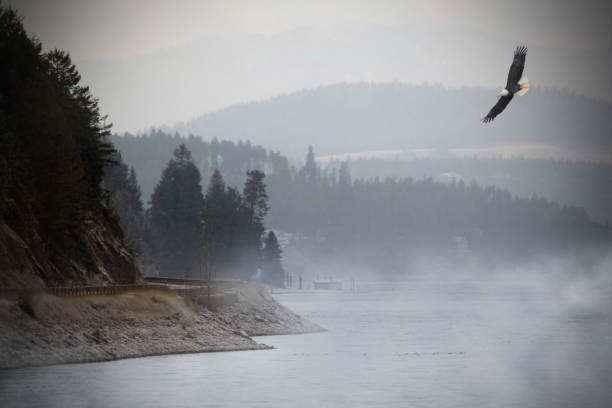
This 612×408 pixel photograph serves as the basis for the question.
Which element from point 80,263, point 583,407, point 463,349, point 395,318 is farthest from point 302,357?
point 395,318

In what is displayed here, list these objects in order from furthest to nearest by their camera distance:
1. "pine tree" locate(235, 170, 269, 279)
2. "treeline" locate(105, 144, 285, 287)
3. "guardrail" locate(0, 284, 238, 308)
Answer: "pine tree" locate(235, 170, 269, 279) → "treeline" locate(105, 144, 285, 287) → "guardrail" locate(0, 284, 238, 308)

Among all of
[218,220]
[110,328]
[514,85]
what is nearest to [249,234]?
[218,220]

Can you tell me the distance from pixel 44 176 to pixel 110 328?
16.9 m

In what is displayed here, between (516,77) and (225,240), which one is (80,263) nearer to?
(516,77)

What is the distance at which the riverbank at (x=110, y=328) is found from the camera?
5753cm

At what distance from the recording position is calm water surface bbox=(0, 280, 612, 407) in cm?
4953

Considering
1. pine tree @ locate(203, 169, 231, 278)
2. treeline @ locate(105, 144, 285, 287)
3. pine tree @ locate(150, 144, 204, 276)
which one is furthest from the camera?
pine tree @ locate(150, 144, 204, 276)

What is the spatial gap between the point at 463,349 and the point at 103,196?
117 feet

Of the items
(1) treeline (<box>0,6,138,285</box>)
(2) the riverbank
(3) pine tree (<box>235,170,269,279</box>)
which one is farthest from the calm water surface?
(3) pine tree (<box>235,170,269,279</box>)

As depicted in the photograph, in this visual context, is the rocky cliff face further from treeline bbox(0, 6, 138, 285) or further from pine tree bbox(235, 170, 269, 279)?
pine tree bbox(235, 170, 269, 279)

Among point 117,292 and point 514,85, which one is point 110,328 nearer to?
point 117,292

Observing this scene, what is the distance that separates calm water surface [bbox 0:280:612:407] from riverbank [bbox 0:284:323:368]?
1.56m

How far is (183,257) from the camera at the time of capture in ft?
618

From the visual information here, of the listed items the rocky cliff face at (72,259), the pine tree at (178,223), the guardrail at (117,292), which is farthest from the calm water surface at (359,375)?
the pine tree at (178,223)
